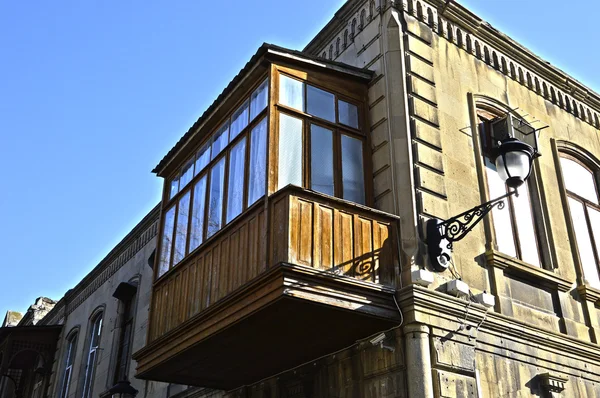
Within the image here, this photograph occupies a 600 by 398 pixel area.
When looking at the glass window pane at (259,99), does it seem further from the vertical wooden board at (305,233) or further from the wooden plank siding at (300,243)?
the vertical wooden board at (305,233)

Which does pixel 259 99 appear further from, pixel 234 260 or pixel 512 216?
pixel 512 216

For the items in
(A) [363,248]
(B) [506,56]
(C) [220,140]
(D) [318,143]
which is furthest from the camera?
(B) [506,56]

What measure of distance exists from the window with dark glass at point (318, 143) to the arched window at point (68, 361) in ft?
45.5

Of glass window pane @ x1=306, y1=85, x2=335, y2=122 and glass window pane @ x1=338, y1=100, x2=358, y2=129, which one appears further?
glass window pane @ x1=338, y1=100, x2=358, y2=129

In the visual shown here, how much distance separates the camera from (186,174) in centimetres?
1117

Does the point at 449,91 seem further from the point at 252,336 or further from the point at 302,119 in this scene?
the point at 252,336

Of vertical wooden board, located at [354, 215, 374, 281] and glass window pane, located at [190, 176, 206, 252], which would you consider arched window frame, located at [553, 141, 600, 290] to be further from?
glass window pane, located at [190, 176, 206, 252]

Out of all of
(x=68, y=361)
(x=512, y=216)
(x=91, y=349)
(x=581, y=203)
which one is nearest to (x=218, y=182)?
(x=512, y=216)

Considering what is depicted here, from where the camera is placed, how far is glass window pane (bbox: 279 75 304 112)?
902 cm

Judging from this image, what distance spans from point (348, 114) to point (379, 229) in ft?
6.74

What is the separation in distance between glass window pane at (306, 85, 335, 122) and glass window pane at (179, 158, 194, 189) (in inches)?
107

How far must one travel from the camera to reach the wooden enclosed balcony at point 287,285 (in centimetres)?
753

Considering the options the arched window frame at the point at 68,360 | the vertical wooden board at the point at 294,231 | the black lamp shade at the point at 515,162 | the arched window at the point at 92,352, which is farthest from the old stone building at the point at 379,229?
the arched window frame at the point at 68,360

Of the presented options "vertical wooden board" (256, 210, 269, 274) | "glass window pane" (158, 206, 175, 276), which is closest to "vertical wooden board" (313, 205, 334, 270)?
"vertical wooden board" (256, 210, 269, 274)
